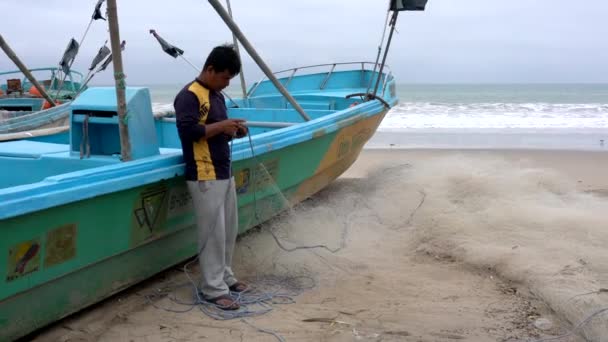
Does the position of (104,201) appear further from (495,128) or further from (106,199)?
(495,128)

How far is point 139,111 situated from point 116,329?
4.42 feet

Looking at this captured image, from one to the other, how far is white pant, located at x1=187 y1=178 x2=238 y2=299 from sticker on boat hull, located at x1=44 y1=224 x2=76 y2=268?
72 cm

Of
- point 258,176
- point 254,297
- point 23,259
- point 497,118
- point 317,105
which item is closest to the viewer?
point 23,259

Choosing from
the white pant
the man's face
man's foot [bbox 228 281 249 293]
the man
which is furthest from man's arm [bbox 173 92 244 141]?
man's foot [bbox 228 281 249 293]

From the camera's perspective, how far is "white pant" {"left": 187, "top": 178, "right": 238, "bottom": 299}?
3420 mm

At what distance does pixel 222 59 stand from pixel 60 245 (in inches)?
53.3

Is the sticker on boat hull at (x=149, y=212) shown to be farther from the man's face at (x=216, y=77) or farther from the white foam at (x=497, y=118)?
the white foam at (x=497, y=118)

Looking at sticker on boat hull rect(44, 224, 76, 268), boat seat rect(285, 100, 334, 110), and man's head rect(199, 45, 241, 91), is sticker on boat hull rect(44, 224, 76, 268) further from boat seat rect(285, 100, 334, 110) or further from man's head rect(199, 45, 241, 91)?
boat seat rect(285, 100, 334, 110)

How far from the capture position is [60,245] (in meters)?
3.03

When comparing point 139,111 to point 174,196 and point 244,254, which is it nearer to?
point 174,196

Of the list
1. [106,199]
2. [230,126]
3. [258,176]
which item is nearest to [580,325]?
[230,126]

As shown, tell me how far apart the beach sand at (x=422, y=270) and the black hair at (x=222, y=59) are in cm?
151

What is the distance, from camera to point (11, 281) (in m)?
2.82

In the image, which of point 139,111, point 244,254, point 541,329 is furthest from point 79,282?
point 541,329
